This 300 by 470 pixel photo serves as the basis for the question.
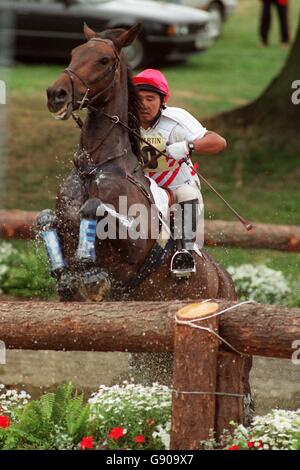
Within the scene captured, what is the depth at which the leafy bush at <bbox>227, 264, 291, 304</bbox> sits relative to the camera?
36.7ft

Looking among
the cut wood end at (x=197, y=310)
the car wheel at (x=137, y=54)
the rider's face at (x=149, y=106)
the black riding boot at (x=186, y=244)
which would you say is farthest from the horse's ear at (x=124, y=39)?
the car wheel at (x=137, y=54)

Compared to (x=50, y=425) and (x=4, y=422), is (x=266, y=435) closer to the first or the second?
(x=50, y=425)

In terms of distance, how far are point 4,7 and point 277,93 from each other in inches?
224

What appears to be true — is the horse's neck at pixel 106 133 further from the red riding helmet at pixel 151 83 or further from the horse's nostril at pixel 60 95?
the horse's nostril at pixel 60 95

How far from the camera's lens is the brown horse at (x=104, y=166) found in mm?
7160

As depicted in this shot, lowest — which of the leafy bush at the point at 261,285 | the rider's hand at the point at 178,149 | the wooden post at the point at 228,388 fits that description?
the wooden post at the point at 228,388

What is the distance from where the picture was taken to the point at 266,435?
6.80 m

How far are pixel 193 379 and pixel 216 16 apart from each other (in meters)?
22.5

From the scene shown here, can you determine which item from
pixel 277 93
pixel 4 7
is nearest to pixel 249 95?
pixel 277 93

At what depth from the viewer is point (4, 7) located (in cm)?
1259

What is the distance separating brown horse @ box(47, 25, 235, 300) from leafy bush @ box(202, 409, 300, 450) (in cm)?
122

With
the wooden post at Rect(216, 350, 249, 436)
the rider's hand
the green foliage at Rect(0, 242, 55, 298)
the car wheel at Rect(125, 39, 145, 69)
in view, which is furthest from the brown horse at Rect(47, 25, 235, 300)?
the car wheel at Rect(125, 39, 145, 69)

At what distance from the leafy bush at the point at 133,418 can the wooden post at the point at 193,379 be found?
192mm
